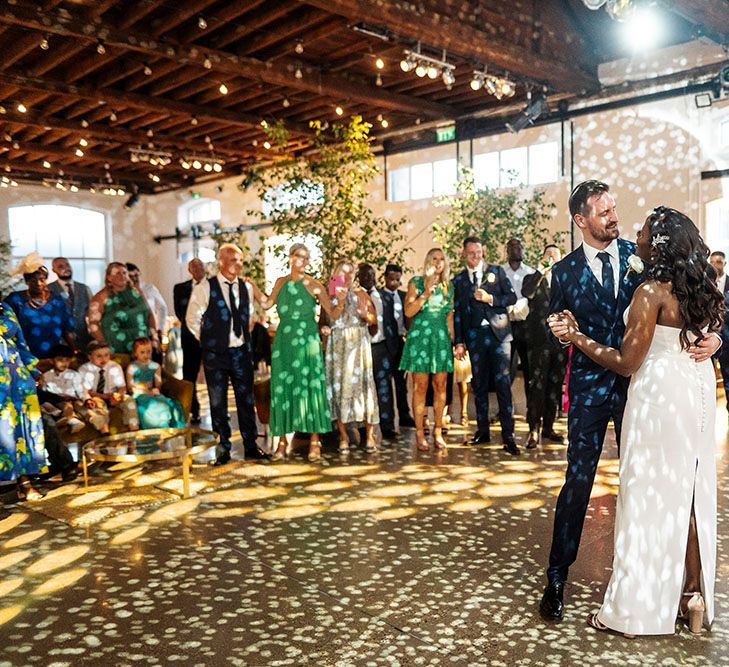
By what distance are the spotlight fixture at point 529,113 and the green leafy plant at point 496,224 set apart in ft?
2.89

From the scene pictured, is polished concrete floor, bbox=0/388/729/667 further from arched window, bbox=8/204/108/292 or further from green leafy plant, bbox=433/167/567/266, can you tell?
arched window, bbox=8/204/108/292

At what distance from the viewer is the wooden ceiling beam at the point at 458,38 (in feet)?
21.9

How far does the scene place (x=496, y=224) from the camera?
9.65m

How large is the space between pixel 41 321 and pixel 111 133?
811 cm

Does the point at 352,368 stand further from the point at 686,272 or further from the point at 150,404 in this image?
the point at 686,272

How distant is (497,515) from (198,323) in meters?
2.57

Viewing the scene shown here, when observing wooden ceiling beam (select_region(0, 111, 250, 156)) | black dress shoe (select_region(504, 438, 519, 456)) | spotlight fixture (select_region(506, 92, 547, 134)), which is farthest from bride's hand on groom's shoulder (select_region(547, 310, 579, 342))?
wooden ceiling beam (select_region(0, 111, 250, 156))

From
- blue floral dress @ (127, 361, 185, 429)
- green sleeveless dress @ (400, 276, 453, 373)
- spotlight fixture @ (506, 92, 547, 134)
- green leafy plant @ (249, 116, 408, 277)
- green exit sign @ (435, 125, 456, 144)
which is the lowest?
blue floral dress @ (127, 361, 185, 429)

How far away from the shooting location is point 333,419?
566 cm

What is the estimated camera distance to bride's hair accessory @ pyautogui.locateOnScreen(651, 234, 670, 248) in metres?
2.40

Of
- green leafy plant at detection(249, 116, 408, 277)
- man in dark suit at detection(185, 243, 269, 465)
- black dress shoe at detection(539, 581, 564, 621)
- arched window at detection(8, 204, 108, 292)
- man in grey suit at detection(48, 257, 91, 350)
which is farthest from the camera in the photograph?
arched window at detection(8, 204, 108, 292)

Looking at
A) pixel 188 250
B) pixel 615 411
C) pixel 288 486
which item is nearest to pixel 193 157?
pixel 188 250

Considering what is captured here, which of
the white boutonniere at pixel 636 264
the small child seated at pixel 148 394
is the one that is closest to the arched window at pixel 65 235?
the small child seated at pixel 148 394

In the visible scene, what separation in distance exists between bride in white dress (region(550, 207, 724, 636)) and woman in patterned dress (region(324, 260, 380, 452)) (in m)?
3.20
